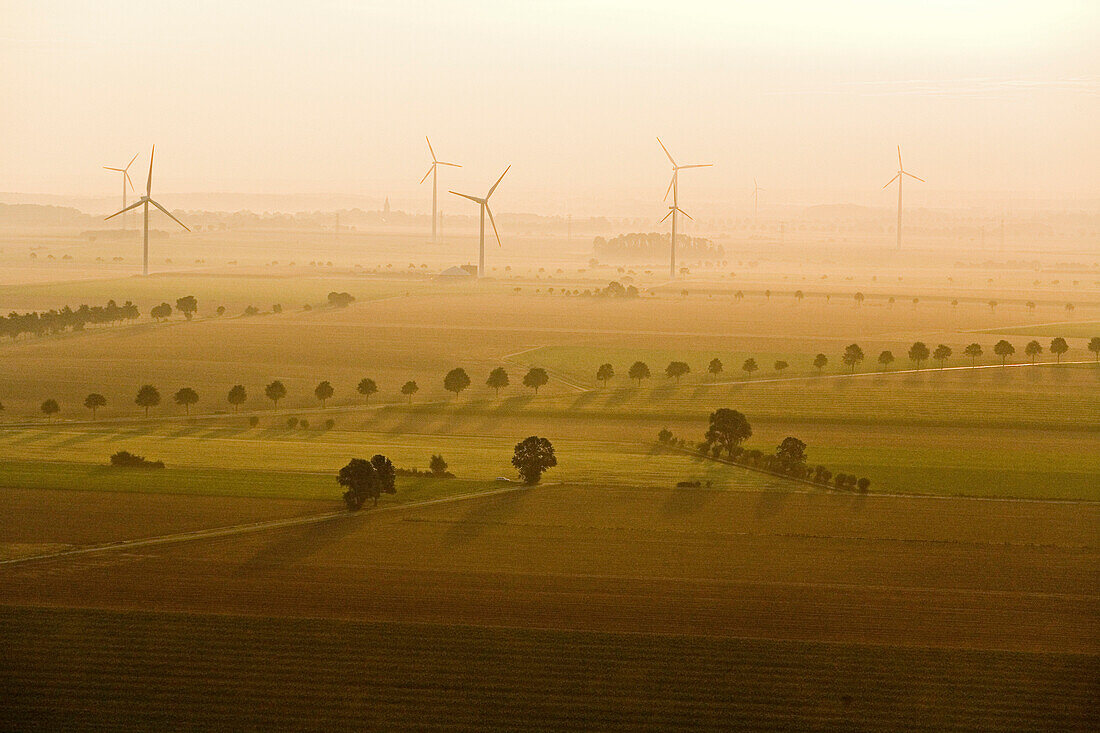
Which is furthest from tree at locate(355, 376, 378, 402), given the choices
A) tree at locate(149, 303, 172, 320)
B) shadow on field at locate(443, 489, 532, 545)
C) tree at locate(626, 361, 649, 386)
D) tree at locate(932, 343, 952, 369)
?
tree at locate(149, 303, 172, 320)

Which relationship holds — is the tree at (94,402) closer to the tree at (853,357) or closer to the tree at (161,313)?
the tree at (161,313)

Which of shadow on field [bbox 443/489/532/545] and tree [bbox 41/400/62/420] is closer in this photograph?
shadow on field [bbox 443/489/532/545]

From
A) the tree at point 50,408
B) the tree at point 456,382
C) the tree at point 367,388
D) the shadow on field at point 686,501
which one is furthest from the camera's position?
the tree at point 456,382

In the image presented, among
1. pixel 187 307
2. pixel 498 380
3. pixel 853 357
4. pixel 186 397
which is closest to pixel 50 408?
pixel 186 397

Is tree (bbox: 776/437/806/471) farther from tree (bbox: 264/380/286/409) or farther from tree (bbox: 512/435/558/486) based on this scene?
tree (bbox: 264/380/286/409)

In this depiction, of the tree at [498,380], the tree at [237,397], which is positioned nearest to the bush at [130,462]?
the tree at [237,397]

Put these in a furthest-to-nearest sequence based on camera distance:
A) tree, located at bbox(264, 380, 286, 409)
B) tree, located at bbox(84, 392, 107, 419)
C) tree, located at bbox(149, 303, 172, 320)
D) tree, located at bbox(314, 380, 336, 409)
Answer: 1. tree, located at bbox(149, 303, 172, 320)
2. tree, located at bbox(314, 380, 336, 409)
3. tree, located at bbox(264, 380, 286, 409)
4. tree, located at bbox(84, 392, 107, 419)
